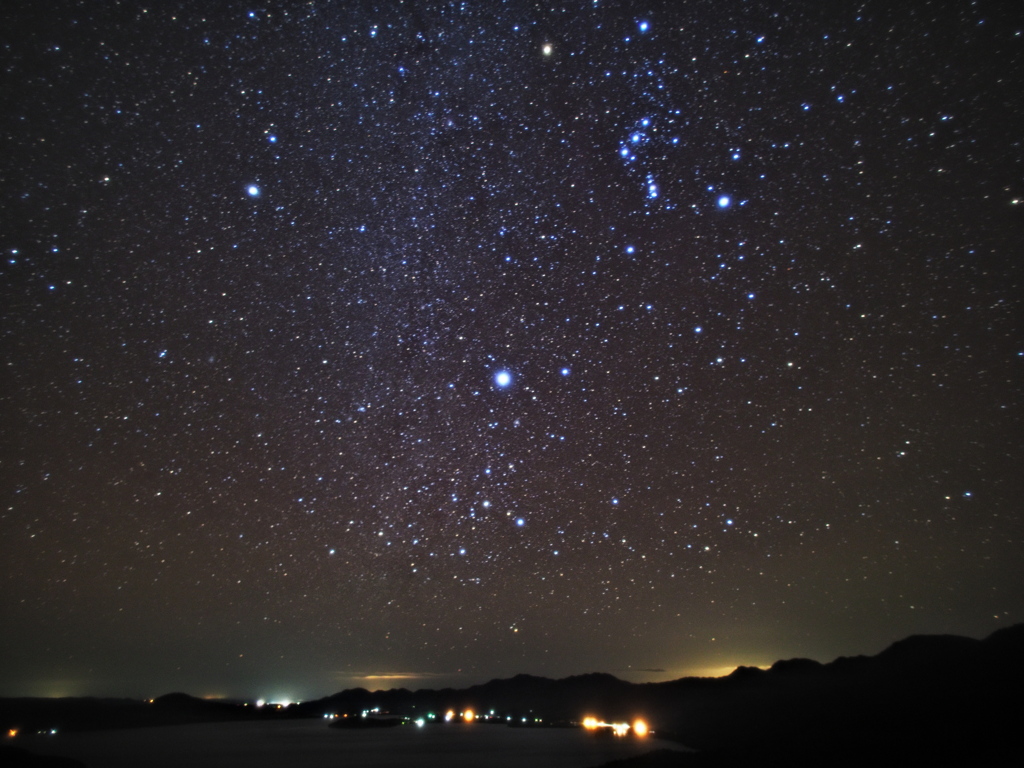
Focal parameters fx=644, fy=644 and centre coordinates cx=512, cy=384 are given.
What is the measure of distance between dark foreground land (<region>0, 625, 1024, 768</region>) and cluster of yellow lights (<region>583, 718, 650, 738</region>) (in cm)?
215

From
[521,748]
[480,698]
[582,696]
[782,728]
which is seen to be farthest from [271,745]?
[480,698]

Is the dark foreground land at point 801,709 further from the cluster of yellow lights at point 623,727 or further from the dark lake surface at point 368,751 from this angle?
the dark lake surface at point 368,751

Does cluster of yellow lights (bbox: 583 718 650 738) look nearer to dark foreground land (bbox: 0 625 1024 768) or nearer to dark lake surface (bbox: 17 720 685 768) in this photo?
dark foreground land (bbox: 0 625 1024 768)

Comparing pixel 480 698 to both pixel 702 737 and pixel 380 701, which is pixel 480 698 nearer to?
pixel 380 701

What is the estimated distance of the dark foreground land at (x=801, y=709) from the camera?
107 ft

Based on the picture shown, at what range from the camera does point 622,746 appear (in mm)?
54719

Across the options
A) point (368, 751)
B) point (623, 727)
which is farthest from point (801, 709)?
point (368, 751)

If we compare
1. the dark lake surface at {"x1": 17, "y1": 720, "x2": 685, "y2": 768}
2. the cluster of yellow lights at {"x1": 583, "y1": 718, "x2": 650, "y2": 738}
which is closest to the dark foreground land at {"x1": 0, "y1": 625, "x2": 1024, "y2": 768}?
the cluster of yellow lights at {"x1": 583, "y1": 718, "x2": 650, "y2": 738}

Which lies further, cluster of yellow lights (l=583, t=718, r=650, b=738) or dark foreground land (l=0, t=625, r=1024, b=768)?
cluster of yellow lights (l=583, t=718, r=650, b=738)

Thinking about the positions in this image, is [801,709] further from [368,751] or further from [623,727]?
[368,751]

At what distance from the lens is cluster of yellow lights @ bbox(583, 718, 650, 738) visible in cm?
7362

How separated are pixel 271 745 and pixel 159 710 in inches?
3792

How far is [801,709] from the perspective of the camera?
60406mm

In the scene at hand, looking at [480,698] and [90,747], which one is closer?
[90,747]
